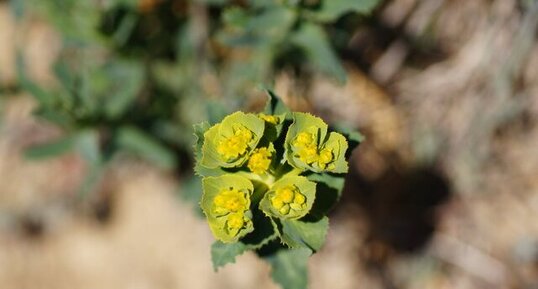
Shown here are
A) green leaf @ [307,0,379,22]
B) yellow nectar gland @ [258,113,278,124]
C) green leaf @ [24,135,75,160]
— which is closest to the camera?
yellow nectar gland @ [258,113,278,124]

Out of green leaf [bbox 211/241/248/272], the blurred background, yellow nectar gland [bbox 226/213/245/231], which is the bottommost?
the blurred background

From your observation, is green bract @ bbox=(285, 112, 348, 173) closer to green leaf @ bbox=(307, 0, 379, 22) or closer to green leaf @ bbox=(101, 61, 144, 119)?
green leaf @ bbox=(307, 0, 379, 22)

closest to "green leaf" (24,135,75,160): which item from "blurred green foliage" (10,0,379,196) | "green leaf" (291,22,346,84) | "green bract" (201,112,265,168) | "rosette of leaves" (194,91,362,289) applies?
"blurred green foliage" (10,0,379,196)

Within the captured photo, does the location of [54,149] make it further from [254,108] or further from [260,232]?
[260,232]

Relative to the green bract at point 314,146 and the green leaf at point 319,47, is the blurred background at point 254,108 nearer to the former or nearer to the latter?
the green leaf at point 319,47

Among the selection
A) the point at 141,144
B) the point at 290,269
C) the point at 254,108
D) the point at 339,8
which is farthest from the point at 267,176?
the point at 254,108

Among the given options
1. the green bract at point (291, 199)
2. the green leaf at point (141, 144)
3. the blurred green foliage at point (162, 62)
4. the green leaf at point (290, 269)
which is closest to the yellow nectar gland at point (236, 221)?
the green bract at point (291, 199)

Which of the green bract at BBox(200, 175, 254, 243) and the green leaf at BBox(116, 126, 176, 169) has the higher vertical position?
the green bract at BBox(200, 175, 254, 243)
